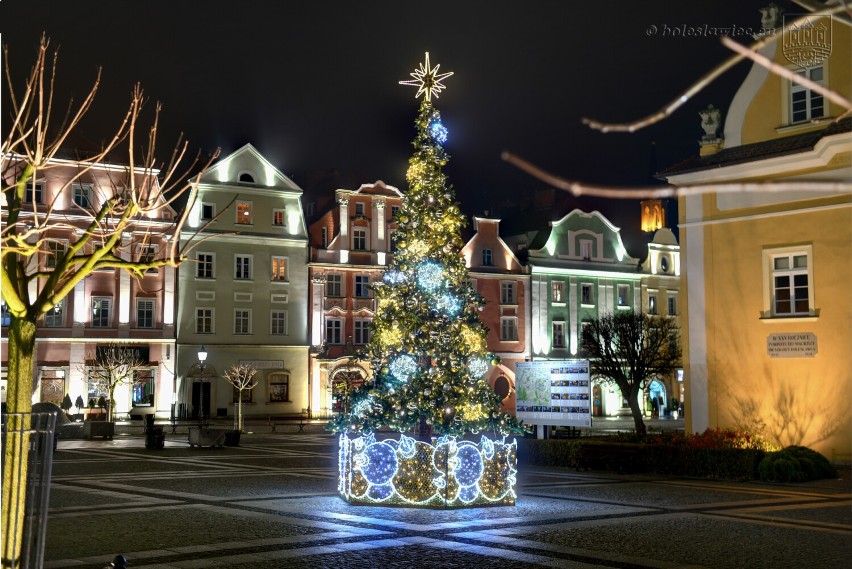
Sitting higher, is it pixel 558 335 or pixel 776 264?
pixel 776 264

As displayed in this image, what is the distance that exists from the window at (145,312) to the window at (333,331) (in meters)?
9.95

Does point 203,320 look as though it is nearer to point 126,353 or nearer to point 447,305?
point 126,353

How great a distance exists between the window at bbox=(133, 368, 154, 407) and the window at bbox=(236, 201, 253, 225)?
9.47 meters

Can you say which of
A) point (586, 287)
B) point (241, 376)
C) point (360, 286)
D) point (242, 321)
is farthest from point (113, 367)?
point (586, 287)

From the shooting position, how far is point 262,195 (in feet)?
180

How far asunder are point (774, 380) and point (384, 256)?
3508cm

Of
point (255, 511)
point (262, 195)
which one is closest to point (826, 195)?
point (255, 511)

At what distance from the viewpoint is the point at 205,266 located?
53438mm

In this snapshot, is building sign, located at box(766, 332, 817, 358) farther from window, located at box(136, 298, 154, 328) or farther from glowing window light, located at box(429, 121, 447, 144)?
window, located at box(136, 298, 154, 328)

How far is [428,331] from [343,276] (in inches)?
1564

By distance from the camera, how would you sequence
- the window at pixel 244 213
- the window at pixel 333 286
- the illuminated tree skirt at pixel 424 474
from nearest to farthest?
1. the illuminated tree skirt at pixel 424 474
2. the window at pixel 244 213
3. the window at pixel 333 286

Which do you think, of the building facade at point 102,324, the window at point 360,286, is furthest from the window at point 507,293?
the building facade at point 102,324

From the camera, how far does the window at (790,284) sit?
25469 mm

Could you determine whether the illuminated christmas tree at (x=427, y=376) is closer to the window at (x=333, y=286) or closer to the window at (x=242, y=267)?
the window at (x=242, y=267)
